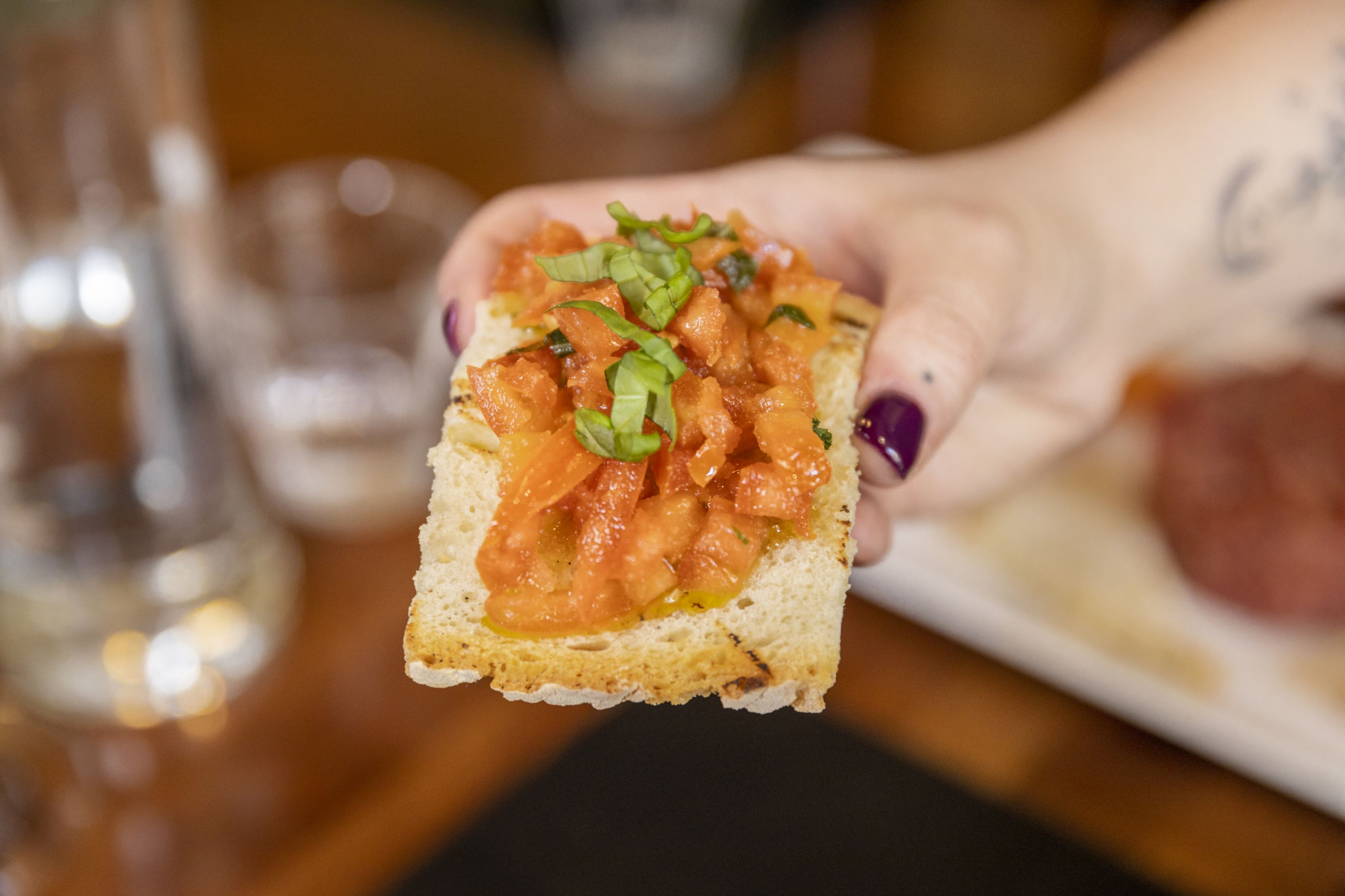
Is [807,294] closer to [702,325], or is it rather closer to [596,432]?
[702,325]

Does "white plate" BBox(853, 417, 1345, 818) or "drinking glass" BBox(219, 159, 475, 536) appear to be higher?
"drinking glass" BBox(219, 159, 475, 536)

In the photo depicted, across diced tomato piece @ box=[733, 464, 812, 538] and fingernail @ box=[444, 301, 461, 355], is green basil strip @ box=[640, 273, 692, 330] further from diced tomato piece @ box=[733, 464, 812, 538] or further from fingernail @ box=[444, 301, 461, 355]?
fingernail @ box=[444, 301, 461, 355]

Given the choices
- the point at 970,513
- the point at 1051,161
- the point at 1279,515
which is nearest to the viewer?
the point at 1051,161

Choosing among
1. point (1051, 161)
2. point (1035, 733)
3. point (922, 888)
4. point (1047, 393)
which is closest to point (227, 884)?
point (922, 888)

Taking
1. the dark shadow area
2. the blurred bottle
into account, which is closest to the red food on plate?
the dark shadow area

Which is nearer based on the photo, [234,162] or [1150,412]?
[1150,412]

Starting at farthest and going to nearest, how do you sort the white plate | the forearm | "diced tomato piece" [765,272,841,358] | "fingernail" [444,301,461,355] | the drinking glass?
the drinking glass, the white plate, the forearm, "fingernail" [444,301,461,355], "diced tomato piece" [765,272,841,358]

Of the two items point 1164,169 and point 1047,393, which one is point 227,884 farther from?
point 1164,169
